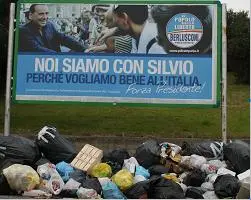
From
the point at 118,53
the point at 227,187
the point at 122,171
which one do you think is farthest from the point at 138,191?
the point at 118,53

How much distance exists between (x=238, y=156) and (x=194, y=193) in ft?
3.85

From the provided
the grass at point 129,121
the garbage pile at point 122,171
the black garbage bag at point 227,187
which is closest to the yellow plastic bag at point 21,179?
the garbage pile at point 122,171

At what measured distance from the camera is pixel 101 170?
6.83m

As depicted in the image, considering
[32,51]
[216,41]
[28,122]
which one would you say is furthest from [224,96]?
[28,122]

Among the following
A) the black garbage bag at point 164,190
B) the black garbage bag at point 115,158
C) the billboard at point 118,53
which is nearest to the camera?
the black garbage bag at point 164,190

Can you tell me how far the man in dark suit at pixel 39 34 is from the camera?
880cm

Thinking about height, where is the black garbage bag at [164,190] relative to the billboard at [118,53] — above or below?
below

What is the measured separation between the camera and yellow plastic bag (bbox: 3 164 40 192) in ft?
20.0

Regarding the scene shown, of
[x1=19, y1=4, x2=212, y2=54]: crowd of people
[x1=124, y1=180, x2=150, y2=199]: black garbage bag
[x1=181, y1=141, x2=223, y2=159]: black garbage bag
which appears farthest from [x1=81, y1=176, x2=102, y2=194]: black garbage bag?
[x1=19, y1=4, x2=212, y2=54]: crowd of people

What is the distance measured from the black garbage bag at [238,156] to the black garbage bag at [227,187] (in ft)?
2.15

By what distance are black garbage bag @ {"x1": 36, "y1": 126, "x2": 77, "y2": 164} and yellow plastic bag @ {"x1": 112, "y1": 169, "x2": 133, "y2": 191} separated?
3.57 feet

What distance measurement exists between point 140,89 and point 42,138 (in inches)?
77.0

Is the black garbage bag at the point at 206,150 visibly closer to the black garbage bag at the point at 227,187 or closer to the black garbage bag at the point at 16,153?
the black garbage bag at the point at 227,187

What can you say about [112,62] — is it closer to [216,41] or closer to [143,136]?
[216,41]
